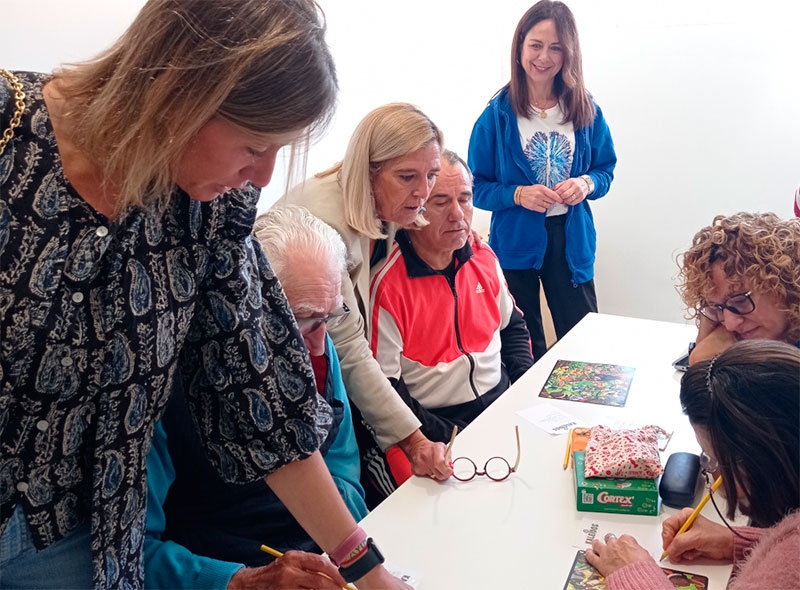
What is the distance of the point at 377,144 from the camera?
2238mm

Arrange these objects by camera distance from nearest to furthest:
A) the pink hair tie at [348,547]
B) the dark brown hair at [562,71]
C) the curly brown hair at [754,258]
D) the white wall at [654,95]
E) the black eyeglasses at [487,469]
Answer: the pink hair tie at [348,547] < the black eyeglasses at [487,469] < the curly brown hair at [754,258] < the dark brown hair at [562,71] < the white wall at [654,95]

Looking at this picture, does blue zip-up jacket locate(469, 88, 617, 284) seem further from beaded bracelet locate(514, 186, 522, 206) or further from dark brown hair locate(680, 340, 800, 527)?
dark brown hair locate(680, 340, 800, 527)

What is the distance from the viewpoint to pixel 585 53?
4.30m

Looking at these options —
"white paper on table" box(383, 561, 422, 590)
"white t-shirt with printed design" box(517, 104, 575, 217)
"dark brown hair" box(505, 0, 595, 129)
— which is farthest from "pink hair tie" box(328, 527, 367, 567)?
"dark brown hair" box(505, 0, 595, 129)

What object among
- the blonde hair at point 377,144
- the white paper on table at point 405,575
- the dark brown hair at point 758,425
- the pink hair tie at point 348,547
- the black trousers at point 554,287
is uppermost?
the blonde hair at point 377,144

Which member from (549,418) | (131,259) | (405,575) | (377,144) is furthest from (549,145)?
(131,259)

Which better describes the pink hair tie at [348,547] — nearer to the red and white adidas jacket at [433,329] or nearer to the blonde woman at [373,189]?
the blonde woman at [373,189]

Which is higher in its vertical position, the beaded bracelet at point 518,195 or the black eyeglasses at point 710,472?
the beaded bracelet at point 518,195

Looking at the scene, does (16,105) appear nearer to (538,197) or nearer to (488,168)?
(538,197)

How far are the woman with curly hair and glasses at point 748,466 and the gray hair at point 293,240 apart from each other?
0.82 meters

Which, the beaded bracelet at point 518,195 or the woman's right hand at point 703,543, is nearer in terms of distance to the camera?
the woman's right hand at point 703,543

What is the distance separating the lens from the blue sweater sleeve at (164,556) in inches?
54.2

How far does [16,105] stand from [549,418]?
138 cm

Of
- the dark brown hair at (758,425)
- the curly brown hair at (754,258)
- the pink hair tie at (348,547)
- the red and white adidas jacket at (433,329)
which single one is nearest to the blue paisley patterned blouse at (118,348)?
the pink hair tie at (348,547)
